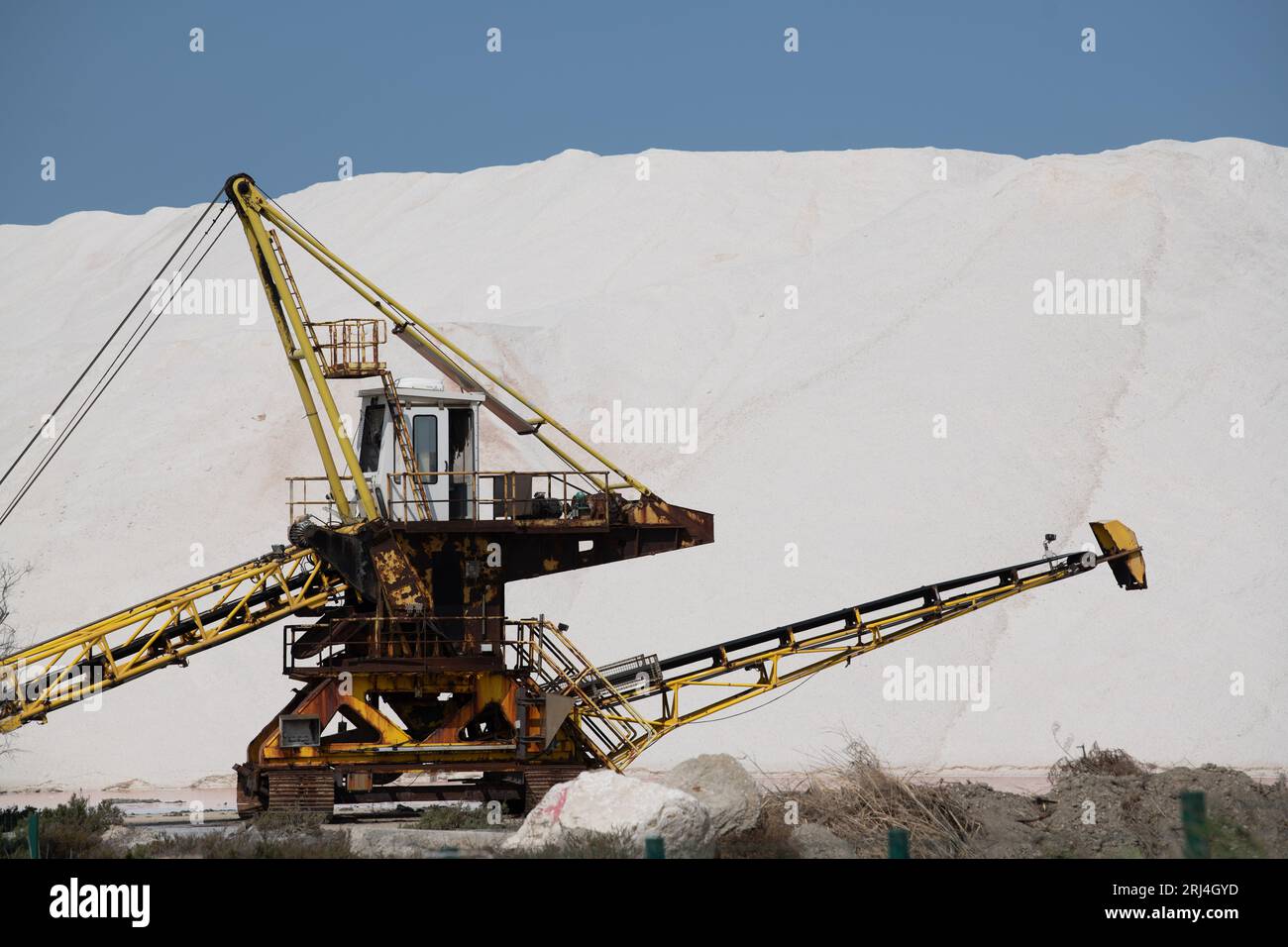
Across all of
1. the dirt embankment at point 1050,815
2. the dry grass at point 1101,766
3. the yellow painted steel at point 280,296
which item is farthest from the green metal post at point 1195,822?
the yellow painted steel at point 280,296

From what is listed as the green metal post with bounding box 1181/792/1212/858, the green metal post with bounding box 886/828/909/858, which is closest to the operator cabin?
the green metal post with bounding box 886/828/909/858

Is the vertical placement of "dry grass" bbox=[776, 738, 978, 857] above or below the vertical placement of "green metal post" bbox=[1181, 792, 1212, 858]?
below

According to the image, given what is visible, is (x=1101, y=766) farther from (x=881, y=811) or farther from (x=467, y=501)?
(x=467, y=501)

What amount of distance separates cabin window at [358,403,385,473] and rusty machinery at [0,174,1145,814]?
0.18m

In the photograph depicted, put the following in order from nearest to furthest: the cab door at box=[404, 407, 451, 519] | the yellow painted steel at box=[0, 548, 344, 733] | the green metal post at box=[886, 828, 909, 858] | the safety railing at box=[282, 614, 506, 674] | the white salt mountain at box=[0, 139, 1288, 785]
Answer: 1. the green metal post at box=[886, 828, 909, 858]
2. the yellow painted steel at box=[0, 548, 344, 733]
3. the safety railing at box=[282, 614, 506, 674]
4. the cab door at box=[404, 407, 451, 519]
5. the white salt mountain at box=[0, 139, 1288, 785]

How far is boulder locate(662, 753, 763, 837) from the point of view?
55.9ft

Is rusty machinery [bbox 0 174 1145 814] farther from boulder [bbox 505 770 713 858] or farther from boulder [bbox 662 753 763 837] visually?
boulder [bbox 505 770 713 858]

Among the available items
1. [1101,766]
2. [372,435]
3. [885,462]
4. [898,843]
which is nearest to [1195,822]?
[898,843]

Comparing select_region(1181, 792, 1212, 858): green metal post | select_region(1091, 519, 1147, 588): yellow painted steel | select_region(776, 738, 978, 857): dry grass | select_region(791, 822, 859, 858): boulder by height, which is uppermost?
select_region(1091, 519, 1147, 588): yellow painted steel

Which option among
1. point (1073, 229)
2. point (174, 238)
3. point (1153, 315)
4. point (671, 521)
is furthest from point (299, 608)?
point (174, 238)

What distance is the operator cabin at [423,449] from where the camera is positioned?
21.1 m

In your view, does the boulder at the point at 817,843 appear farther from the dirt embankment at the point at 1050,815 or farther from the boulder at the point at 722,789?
the boulder at the point at 722,789

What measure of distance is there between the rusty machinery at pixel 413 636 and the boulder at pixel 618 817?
4.10m
